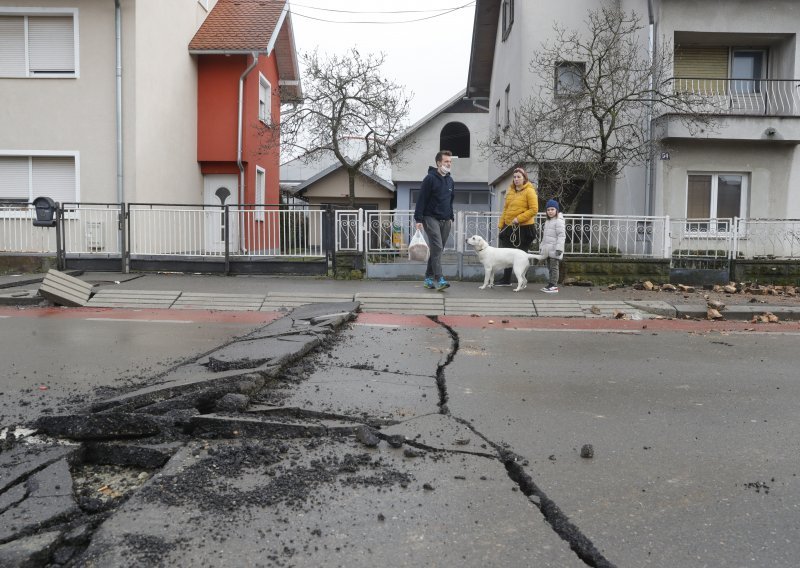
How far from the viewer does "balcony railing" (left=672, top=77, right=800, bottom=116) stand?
16703 millimetres

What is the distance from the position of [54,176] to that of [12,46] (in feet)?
9.62

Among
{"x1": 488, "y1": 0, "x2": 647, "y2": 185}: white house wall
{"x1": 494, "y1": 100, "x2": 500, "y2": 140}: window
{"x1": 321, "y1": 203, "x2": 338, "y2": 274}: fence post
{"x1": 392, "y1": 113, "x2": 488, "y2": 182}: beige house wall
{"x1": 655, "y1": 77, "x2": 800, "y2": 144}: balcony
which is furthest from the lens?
{"x1": 392, "y1": 113, "x2": 488, "y2": 182}: beige house wall

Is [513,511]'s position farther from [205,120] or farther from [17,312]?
[205,120]

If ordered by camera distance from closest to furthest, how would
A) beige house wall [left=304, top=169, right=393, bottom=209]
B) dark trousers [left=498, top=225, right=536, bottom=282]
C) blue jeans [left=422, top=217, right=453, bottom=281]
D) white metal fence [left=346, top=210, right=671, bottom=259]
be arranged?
1. blue jeans [left=422, top=217, right=453, bottom=281]
2. dark trousers [left=498, top=225, right=536, bottom=282]
3. white metal fence [left=346, top=210, right=671, bottom=259]
4. beige house wall [left=304, top=169, right=393, bottom=209]

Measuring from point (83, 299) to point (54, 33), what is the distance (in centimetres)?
841

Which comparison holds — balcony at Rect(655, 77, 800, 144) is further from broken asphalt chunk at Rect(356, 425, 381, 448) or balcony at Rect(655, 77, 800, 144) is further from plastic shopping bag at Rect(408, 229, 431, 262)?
broken asphalt chunk at Rect(356, 425, 381, 448)

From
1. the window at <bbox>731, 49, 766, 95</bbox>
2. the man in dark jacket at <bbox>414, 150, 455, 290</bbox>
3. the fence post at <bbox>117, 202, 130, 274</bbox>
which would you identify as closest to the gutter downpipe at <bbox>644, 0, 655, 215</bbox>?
the window at <bbox>731, 49, 766, 95</bbox>

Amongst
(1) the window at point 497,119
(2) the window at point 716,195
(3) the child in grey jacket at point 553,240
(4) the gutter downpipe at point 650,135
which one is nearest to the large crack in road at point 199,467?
(3) the child in grey jacket at point 553,240

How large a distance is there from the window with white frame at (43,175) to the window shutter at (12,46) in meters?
1.84

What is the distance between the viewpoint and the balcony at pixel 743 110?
16.2 meters

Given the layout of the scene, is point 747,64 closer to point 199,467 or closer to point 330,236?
point 330,236

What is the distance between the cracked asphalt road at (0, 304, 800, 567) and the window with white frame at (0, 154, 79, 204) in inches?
468

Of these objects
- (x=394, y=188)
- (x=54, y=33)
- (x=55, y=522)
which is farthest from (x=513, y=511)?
(x=394, y=188)

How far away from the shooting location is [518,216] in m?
11.8
